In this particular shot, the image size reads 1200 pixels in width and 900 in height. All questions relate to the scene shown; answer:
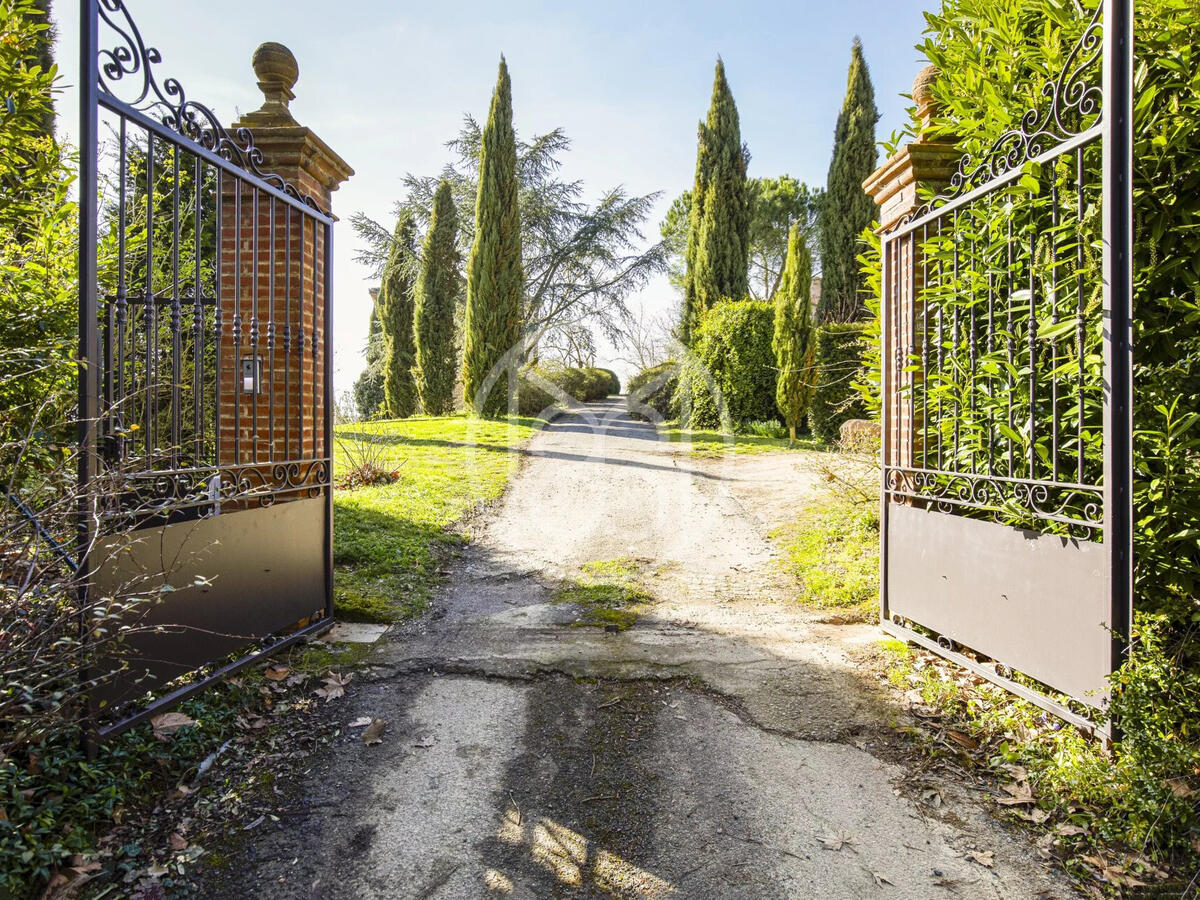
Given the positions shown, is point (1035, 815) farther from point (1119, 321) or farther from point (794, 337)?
point (794, 337)

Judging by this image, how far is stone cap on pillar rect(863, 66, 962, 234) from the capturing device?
139 inches

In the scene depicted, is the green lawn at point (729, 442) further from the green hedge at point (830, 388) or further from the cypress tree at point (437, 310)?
the cypress tree at point (437, 310)

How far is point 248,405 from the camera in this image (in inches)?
147

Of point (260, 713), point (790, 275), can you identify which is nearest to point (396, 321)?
point (790, 275)

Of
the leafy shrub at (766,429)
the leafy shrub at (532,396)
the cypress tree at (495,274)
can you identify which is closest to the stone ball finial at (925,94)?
the leafy shrub at (766,429)

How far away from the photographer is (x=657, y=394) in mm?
17844

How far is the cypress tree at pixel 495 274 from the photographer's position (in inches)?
577

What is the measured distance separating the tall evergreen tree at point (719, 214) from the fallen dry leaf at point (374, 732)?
1501 cm

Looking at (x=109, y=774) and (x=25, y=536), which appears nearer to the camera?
(x=109, y=774)

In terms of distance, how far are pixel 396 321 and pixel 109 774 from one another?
17.4 metres

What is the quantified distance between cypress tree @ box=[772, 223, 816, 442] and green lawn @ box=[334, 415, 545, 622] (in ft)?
17.0

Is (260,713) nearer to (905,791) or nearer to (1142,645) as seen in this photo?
(905,791)

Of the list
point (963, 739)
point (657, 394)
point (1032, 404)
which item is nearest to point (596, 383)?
point (657, 394)

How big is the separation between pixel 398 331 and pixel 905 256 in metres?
16.5
